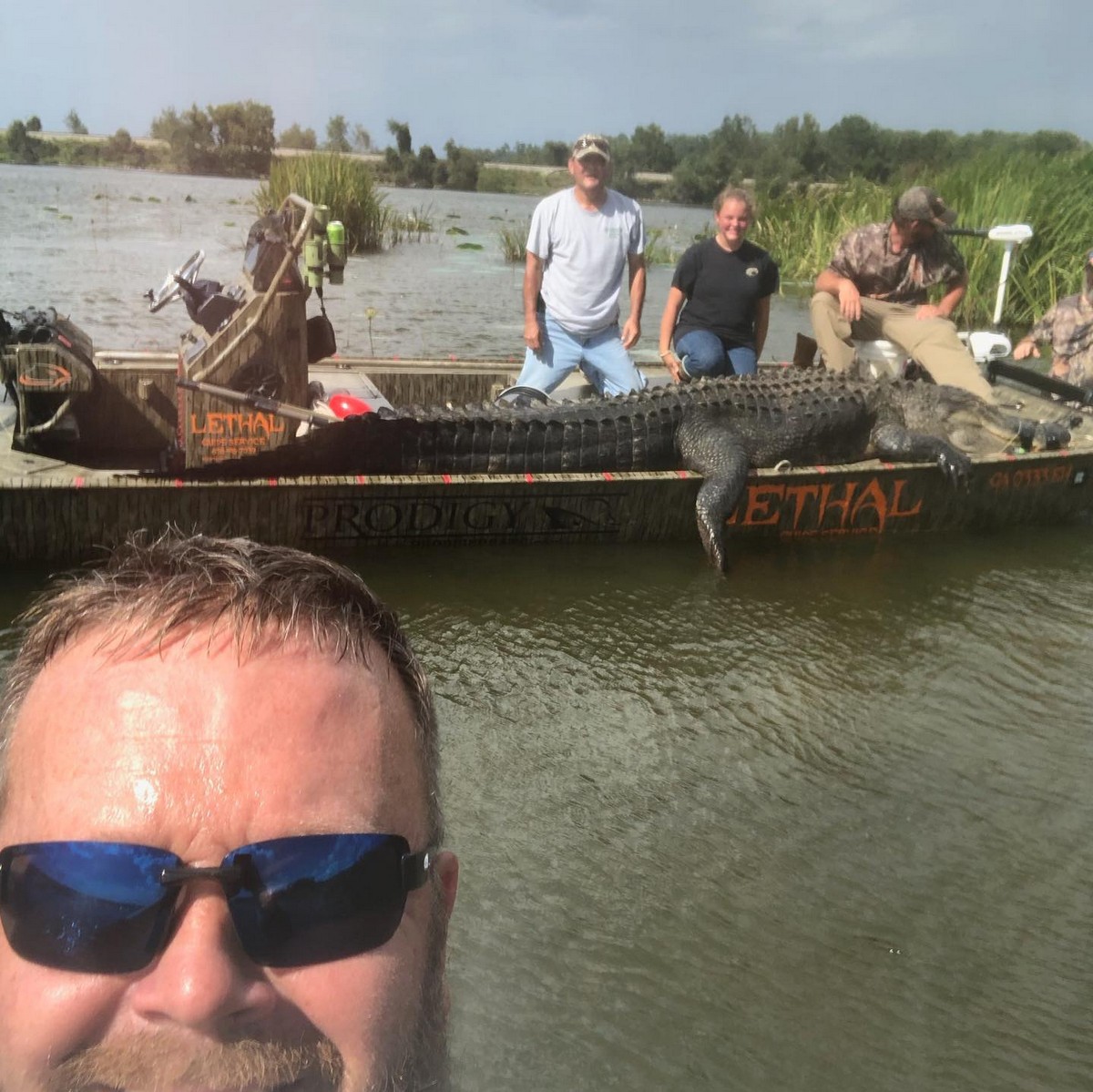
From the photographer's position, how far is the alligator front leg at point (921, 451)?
6387mm

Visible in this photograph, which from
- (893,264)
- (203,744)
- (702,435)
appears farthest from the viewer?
(893,264)

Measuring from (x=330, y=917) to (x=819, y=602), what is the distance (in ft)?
16.0

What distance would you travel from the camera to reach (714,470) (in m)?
5.96

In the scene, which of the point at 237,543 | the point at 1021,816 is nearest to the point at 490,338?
the point at 1021,816

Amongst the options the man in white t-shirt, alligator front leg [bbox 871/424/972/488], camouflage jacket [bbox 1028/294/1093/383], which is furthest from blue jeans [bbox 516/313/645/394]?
camouflage jacket [bbox 1028/294/1093/383]

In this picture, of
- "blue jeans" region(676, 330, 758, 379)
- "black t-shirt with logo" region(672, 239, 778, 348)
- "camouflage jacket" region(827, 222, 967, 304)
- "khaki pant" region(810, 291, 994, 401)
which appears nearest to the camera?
"black t-shirt with logo" region(672, 239, 778, 348)

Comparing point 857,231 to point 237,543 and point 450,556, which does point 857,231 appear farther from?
point 237,543

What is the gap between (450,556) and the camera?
5.52 metres

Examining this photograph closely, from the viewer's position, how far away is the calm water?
274cm

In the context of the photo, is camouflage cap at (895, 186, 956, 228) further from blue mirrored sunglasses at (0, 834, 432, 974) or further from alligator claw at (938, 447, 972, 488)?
blue mirrored sunglasses at (0, 834, 432, 974)

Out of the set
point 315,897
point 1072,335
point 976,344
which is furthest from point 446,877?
point 1072,335

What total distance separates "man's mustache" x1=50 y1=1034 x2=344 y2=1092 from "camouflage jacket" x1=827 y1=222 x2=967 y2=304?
7538 millimetres

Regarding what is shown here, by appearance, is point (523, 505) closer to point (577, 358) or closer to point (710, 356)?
point (577, 358)

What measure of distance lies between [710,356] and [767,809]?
161 inches
